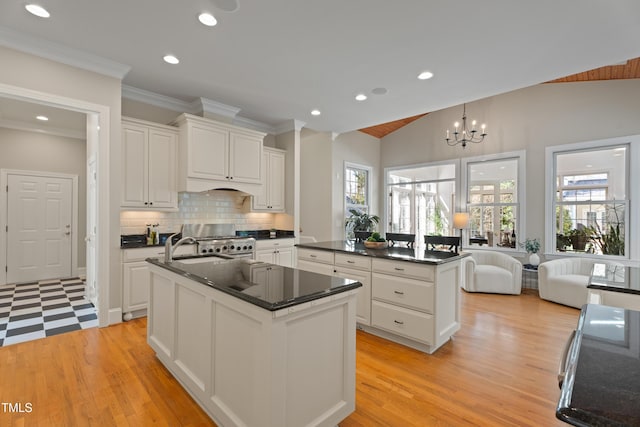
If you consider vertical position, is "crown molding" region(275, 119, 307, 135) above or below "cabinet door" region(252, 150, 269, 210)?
above

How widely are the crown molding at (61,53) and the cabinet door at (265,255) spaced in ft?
9.44

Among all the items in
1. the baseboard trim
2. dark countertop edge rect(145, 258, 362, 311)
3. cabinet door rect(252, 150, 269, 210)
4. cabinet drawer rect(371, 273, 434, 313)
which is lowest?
the baseboard trim

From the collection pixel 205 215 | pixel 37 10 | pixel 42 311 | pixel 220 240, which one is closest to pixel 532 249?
pixel 220 240

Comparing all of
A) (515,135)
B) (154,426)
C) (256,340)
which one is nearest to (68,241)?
(154,426)

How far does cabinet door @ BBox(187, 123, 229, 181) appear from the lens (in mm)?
4086

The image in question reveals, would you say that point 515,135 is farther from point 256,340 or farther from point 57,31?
point 57,31

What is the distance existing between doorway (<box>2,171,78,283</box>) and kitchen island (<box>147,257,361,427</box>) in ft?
16.6

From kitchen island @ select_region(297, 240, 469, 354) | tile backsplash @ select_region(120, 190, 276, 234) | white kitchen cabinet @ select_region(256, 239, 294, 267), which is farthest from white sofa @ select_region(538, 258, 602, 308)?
tile backsplash @ select_region(120, 190, 276, 234)

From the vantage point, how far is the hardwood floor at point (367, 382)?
6.20 ft

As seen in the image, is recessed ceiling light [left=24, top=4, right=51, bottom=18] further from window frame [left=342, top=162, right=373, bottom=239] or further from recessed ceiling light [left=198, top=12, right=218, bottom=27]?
window frame [left=342, top=162, right=373, bottom=239]

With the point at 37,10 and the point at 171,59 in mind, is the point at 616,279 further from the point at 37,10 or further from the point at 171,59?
the point at 37,10

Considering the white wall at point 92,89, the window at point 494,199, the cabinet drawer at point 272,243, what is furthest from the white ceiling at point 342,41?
the window at point 494,199

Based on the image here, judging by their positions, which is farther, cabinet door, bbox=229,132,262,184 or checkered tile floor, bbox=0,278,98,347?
cabinet door, bbox=229,132,262,184

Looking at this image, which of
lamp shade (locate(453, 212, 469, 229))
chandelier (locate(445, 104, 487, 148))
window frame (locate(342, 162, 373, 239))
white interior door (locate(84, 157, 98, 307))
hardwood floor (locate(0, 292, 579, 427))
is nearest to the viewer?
hardwood floor (locate(0, 292, 579, 427))
